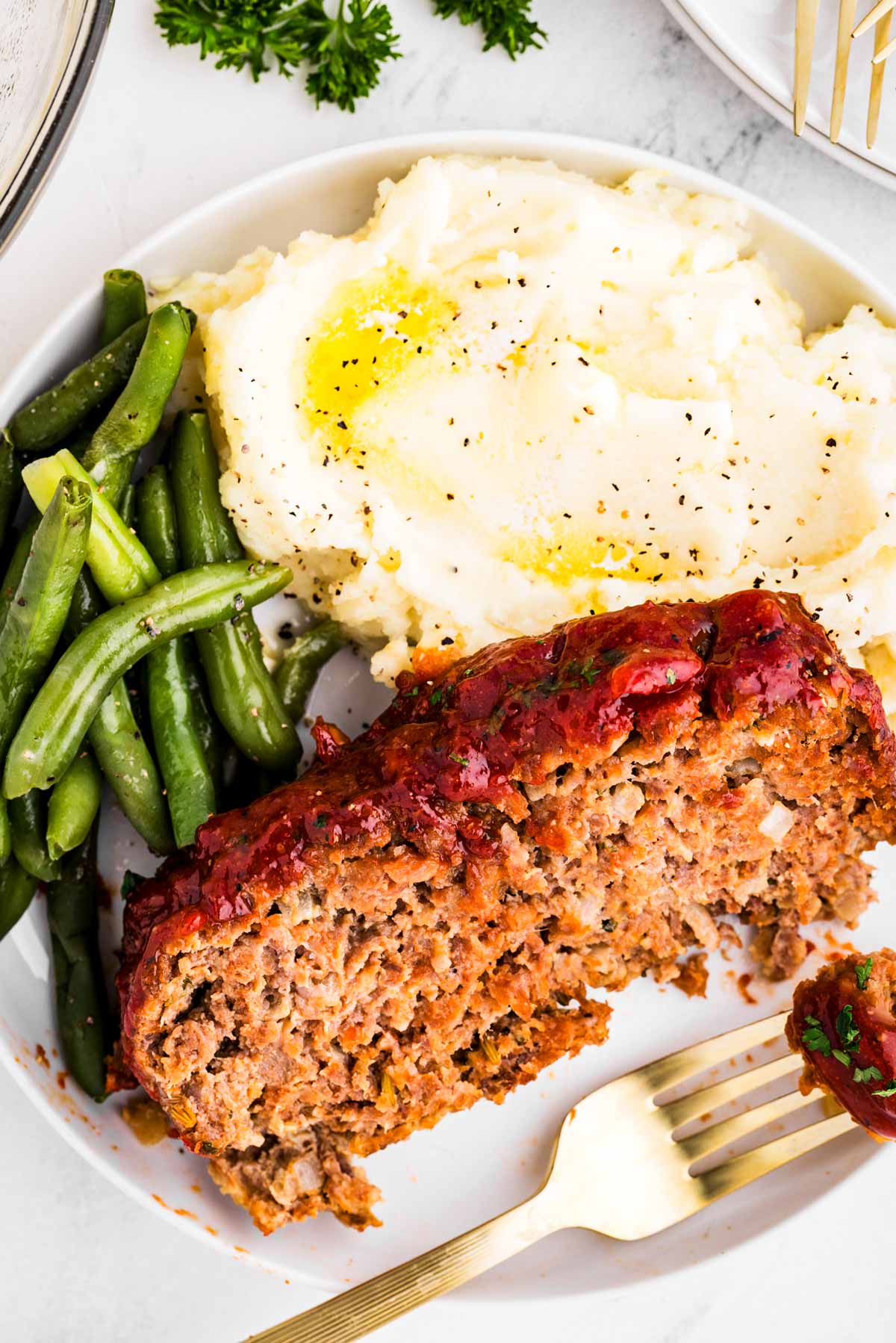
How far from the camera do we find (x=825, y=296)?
478 cm

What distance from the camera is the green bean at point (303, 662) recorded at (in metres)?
4.64

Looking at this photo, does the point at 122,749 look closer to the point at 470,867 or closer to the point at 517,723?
the point at 470,867

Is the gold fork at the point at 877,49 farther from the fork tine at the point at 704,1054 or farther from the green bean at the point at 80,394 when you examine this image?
the fork tine at the point at 704,1054

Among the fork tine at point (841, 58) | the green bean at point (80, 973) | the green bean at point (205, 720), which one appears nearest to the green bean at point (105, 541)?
the green bean at point (205, 720)

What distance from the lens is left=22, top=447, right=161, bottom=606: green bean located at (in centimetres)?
411

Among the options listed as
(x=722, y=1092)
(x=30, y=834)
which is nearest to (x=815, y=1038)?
(x=722, y=1092)

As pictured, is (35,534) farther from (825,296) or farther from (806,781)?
(825,296)

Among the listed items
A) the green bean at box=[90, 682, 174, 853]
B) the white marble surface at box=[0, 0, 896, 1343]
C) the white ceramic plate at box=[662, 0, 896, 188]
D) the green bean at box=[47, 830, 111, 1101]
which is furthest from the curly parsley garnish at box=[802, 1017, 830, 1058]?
the white ceramic plate at box=[662, 0, 896, 188]

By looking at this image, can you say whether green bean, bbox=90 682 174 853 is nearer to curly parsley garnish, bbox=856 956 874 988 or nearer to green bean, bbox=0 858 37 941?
green bean, bbox=0 858 37 941

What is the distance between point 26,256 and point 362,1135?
3782 millimetres

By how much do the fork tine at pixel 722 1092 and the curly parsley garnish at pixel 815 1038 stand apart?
582 millimetres

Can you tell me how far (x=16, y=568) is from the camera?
4355 mm

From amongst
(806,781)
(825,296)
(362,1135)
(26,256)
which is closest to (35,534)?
(26,256)

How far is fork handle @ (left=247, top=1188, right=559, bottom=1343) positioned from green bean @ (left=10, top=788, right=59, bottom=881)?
190 centimetres
